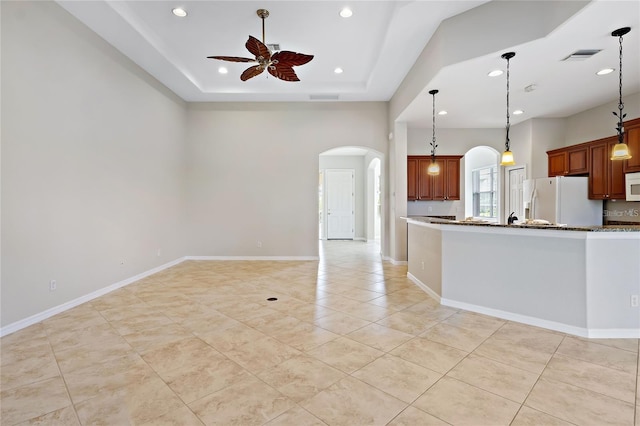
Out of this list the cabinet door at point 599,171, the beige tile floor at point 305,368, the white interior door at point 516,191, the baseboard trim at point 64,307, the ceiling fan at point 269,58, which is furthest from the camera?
the white interior door at point 516,191

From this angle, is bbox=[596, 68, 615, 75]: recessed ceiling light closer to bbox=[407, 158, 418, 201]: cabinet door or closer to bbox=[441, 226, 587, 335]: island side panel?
bbox=[441, 226, 587, 335]: island side panel

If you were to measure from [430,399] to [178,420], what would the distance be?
5.24 feet

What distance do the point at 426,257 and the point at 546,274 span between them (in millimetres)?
1514

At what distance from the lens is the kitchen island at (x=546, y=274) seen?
2885mm

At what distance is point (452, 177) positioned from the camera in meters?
6.98

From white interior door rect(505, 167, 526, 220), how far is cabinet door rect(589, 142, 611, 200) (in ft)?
4.22

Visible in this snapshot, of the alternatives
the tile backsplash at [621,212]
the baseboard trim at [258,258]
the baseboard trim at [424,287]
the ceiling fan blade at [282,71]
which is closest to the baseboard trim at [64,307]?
the baseboard trim at [258,258]

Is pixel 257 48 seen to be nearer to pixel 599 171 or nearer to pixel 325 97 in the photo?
pixel 325 97

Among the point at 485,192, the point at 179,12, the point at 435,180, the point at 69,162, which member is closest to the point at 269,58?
the point at 179,12

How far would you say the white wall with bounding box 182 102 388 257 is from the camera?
6.86m

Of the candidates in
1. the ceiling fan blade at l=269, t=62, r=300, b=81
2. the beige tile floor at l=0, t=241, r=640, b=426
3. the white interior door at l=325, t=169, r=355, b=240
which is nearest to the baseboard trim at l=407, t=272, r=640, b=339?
the beige tile floor at l=0, t=241, r=640, b=426

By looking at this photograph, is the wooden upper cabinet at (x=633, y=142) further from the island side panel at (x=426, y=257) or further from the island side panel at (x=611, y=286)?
the island side panel at (x=426, y=257)

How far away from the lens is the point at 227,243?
6.90 m

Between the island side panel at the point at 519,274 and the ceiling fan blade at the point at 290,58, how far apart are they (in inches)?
110
